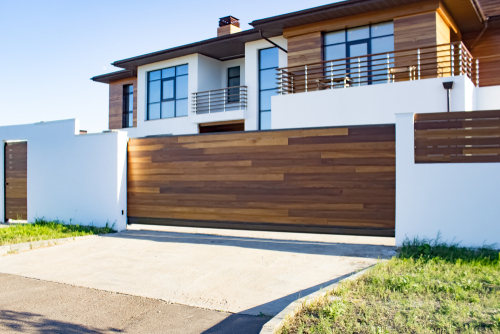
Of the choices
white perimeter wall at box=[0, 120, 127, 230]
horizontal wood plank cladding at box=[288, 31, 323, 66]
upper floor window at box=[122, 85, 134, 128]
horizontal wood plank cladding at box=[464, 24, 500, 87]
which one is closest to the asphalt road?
white perimeter wall at box=[0, 120, 127, 230]

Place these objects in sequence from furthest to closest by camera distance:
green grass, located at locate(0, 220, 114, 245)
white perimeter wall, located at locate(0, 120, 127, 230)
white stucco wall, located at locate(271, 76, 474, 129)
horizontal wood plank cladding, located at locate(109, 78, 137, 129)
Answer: horizontal wood plank cladding, located at locate(109, 78, 137, 129) → white stucco wall, located at locate(271, 76, 474, 129) → white perimeter wall, located at locate(0, 120, 127, 230) → green grass, located at locate(0, 220, 114, 245)

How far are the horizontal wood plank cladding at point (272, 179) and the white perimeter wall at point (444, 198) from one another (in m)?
0.31

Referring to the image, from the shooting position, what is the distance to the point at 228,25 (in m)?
21.7

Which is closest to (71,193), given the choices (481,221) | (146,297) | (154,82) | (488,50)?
(146,297)

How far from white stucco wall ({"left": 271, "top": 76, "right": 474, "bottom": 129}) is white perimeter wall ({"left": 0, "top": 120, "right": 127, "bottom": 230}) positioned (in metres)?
5.49

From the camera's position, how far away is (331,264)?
255 inches

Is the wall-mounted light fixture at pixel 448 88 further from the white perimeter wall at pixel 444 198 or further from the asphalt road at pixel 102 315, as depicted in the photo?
the asphalt road at pixel 102 315

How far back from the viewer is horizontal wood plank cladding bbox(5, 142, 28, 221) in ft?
40.0

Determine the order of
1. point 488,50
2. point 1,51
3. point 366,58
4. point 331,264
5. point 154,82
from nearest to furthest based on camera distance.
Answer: point 331,264, point 1,51, point 366,58, point 488,50, point 154,82

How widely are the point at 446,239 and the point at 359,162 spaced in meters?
1.99

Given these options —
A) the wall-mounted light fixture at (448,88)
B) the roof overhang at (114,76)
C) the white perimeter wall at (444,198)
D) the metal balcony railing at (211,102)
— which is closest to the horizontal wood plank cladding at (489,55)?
the wall-mounted light fixture at (448,88)

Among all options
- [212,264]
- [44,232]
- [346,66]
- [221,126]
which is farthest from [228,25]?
[212,264]

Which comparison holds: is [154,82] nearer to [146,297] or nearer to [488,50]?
[488,50]

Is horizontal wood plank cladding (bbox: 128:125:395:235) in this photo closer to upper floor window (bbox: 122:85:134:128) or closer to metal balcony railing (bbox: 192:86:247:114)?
metal balcony railing (bbox: 192:86:247:114)
